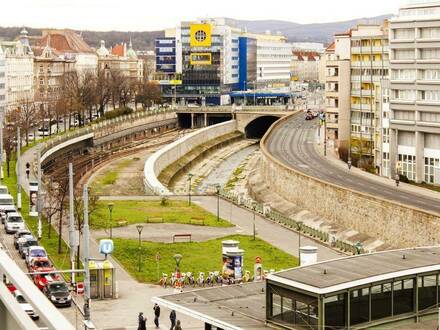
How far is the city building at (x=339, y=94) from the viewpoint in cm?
9400

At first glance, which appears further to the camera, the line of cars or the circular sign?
the circular sign

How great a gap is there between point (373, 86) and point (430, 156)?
59.0ft

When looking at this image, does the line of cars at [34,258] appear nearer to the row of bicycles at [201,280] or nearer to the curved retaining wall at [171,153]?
the row of bicycles at [201,280]

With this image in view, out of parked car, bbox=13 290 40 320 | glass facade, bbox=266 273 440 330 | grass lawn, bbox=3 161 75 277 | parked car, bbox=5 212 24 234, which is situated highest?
parked car, bbox=13 290 40 320

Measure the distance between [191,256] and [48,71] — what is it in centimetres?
13641

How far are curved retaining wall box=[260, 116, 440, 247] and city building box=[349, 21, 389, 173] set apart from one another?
12.1 metres

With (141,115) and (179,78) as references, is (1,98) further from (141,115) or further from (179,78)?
(179,78)

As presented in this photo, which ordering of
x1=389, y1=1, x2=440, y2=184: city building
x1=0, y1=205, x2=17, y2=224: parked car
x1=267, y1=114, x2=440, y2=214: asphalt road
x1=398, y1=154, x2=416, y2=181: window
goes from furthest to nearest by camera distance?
x1=398, y1=154, x2=416, y2=181: window, x1=389, y1=1, x2=440, y2=184: city building, x1=267, y1=114, x2=440, y2=214: asphalt road, x1=0, y1=205, x2=17, y2=224: parked car

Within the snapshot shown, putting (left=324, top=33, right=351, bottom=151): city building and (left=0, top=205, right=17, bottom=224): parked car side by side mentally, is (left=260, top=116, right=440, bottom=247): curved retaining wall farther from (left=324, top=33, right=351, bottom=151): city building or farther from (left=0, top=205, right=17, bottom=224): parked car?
(left=0, top=205, right=17, bottom=224): parked car

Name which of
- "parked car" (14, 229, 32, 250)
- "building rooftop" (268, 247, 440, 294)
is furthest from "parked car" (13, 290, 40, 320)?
"parked car" (14, 229, 32, 250)

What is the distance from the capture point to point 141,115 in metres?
154

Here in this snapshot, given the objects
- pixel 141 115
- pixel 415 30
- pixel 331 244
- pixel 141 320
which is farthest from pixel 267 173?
pixel 141 115

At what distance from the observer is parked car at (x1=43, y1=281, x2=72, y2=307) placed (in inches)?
1453

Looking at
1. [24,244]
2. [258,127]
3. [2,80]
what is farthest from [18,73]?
[24,244]
